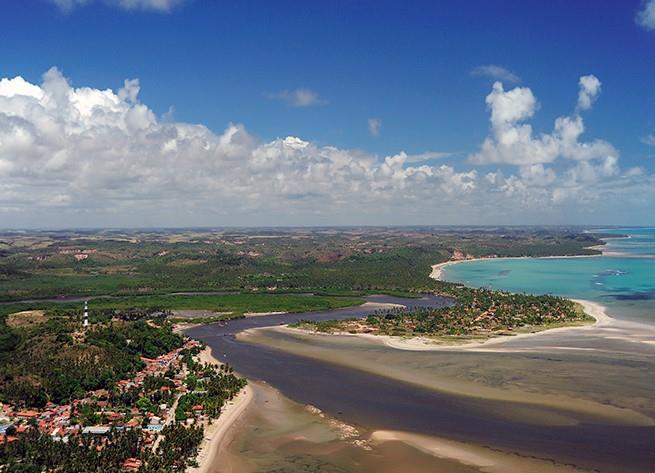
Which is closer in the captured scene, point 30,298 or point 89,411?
point 89,411

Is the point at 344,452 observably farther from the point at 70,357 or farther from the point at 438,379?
the point at 70,357

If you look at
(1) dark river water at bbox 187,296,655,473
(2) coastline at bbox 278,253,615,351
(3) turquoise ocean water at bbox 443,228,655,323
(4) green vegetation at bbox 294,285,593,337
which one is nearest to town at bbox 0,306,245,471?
(1) dark river water at bbox 187,296,655,473

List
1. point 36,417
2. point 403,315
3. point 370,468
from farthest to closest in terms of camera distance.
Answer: point 403,315 → point 36,417 → point 370,468

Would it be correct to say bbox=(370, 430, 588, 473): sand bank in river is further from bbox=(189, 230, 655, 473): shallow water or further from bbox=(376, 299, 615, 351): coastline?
bbox=(376, 299, 615, 351): coastline

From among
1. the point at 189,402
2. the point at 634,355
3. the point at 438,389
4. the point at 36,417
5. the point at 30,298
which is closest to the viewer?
the point at 36,417

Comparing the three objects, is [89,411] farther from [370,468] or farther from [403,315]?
[403,315]

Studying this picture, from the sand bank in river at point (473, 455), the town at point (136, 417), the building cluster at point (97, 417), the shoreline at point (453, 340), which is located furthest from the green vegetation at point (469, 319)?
the building cluster at point (97, 417)

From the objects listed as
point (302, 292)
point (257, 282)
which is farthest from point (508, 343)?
Answer: point (257, 282)

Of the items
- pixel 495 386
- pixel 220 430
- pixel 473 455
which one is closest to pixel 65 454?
pixel 220 430
